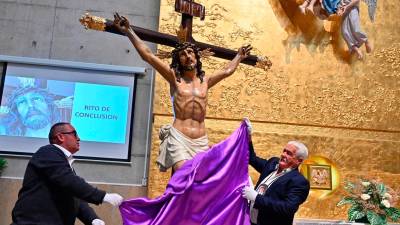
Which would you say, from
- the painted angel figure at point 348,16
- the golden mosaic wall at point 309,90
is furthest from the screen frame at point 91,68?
the painted angel figure at point 348,16

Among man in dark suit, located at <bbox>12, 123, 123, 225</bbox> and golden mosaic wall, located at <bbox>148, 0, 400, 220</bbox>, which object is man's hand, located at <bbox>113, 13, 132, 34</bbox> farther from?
golden mosaic wall, located at <bbox>148, 0, 400, 220</bbox>

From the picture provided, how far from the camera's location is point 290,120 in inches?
260

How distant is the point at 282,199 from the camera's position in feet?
9.81

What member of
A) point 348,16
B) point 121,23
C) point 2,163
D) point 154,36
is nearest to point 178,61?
point 154,36

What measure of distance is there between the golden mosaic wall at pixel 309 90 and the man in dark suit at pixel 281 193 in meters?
3.03

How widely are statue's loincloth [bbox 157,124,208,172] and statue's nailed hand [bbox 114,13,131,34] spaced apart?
876 mm

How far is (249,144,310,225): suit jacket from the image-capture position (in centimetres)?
287

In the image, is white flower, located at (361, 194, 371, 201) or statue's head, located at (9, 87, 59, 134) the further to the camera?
statue's head, located at (9, 87, 59, 134)

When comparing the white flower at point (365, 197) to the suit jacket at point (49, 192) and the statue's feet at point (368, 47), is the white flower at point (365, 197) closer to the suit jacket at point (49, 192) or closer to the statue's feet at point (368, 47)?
the statue's feet at point (368, 47)

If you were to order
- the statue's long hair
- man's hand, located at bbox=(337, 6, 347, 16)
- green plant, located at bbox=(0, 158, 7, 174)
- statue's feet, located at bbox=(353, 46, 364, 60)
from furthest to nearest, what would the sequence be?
statue's feet, located at bbox=(353, 46, 364, 60) → man's hand, located at bbox=(337, 6, 347, 16) → green plant, located at bbox=(0, 158, 7, 174) → the statue's long hair

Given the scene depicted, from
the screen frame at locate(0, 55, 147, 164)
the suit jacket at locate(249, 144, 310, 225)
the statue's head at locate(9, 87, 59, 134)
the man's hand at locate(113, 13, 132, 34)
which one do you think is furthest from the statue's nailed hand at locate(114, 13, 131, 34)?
the statue's head at locate(9, 87, 59, 134)

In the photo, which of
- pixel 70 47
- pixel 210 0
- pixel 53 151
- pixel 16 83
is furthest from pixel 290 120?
pixel 53 151

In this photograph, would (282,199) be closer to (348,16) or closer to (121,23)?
(121,23)

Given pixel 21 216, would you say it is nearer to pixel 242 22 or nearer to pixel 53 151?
pixel 53 151
